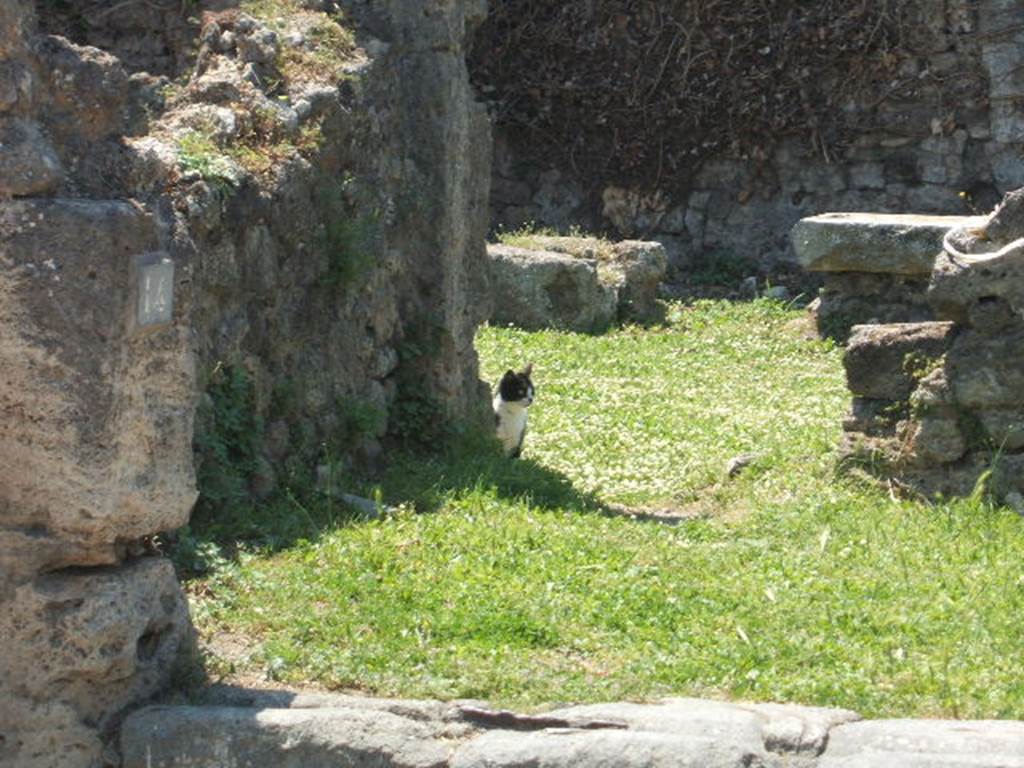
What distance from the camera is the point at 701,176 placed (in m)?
17.5

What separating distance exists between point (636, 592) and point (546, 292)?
8.59 m

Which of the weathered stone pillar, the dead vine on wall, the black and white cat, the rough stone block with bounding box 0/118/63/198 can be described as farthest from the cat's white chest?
the dead vine on wall

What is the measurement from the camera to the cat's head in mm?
10328

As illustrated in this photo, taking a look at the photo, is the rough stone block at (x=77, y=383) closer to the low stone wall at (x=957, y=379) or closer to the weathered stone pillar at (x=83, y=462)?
the weathered stone pillar at (x=83, y=462)

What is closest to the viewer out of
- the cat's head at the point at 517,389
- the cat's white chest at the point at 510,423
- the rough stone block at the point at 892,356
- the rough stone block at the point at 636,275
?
the rough stone block at the point at 892,356

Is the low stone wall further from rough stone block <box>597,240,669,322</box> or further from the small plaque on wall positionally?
rough stone block <box>597,240,669,322</box>

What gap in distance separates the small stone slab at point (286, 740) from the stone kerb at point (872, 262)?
8674mm

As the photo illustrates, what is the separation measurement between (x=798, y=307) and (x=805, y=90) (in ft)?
9.23

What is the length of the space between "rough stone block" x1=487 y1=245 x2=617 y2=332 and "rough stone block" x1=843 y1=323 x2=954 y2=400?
20.2ft

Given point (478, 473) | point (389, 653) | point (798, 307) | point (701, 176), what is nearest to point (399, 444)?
point (478, 473)

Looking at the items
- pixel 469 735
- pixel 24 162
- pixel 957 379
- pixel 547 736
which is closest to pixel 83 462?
pixel 24 162

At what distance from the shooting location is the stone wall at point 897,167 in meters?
16.6

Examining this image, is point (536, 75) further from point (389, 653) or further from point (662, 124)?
point (389, 653)

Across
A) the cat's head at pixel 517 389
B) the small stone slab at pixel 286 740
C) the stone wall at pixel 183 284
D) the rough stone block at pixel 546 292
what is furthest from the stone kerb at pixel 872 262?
the small stone slab at pixel 286 740
